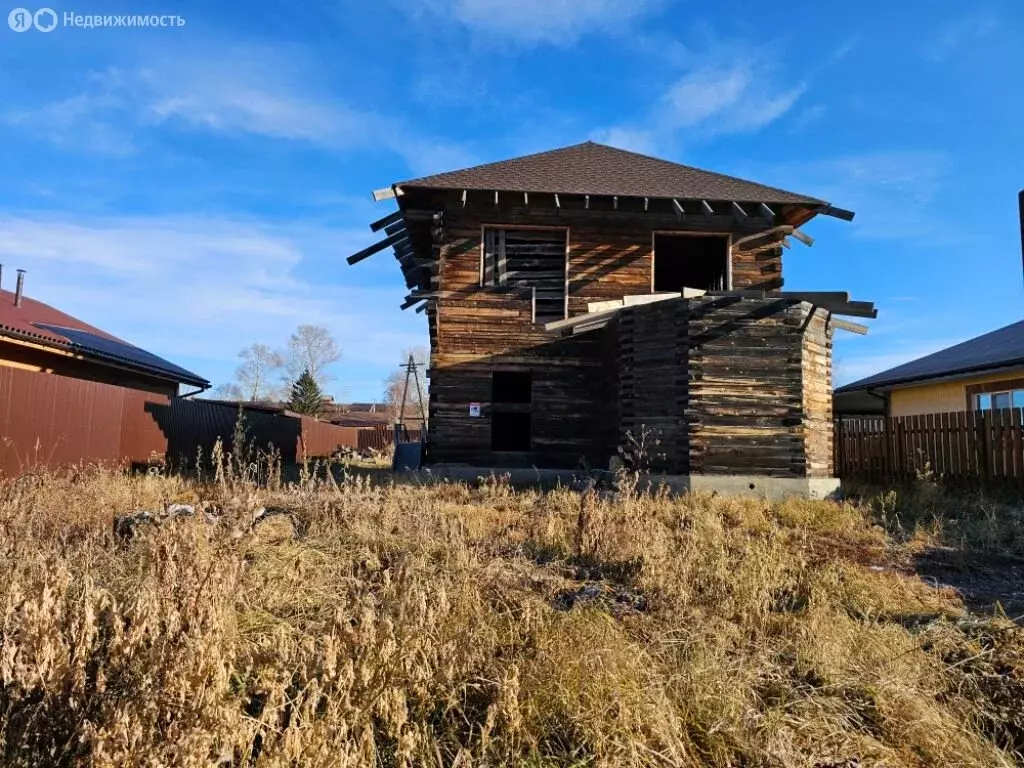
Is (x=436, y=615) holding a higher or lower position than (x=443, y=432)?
lower

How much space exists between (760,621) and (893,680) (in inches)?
40.6

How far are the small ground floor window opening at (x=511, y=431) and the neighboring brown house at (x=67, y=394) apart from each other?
28.8ft

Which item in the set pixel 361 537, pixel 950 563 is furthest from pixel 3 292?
pixel 950 563

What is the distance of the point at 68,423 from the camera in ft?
40.0

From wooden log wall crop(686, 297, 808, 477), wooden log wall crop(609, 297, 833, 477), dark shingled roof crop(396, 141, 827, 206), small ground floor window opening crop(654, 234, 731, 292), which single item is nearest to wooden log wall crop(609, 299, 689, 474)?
wooden log wall crop(609, 297, 833, 477)

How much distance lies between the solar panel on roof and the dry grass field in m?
14.9

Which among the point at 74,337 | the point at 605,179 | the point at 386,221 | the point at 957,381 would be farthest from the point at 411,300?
the point at 957,381

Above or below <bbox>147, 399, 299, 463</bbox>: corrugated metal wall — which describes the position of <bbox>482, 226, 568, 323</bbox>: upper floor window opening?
above

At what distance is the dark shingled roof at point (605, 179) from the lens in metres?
13.4

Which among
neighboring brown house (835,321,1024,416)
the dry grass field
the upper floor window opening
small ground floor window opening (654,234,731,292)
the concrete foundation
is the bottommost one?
the dry grass field

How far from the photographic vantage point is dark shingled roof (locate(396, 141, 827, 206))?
43.9ft

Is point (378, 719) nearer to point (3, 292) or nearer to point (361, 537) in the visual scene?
point (361, 537)

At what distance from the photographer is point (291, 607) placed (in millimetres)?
4031

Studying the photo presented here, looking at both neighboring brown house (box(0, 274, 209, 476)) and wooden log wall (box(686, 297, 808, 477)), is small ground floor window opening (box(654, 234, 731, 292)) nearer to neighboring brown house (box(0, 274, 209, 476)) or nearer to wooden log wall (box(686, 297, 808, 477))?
wooden log wall (box(686, 297, 808, 477))
